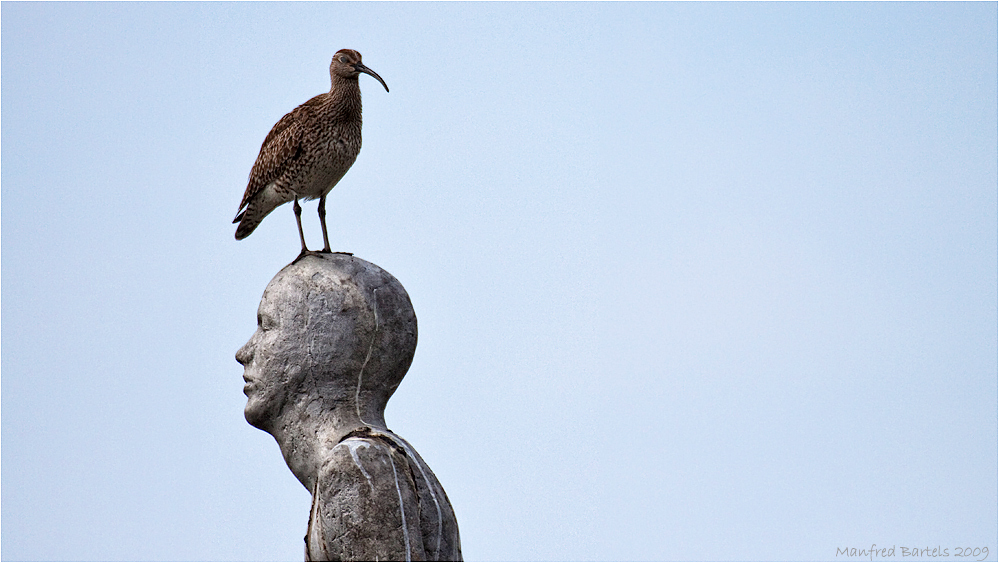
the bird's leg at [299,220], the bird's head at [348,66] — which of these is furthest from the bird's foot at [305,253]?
the bird's head at [348,66]

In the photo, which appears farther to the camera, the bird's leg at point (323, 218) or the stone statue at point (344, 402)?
the bird's leg at point (323, 218)

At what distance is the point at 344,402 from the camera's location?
24.3 feet

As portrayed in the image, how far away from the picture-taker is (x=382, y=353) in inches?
295

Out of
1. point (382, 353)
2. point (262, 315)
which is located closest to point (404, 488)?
point (382, 353)

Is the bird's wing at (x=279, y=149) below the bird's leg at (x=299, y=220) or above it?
above

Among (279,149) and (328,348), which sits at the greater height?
(279,149)

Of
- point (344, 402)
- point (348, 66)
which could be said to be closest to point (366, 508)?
point (344, 402)

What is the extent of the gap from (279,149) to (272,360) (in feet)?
5.33

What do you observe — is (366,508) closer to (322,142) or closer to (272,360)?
(272,360)

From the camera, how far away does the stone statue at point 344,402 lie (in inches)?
270

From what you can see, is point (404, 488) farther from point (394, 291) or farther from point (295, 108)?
point (295, 108)

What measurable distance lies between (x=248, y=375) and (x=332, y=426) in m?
0.66

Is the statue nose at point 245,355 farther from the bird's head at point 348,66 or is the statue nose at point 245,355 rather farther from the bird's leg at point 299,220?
the bird's head at point 348,66

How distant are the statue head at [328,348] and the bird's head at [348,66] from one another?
135 cm
